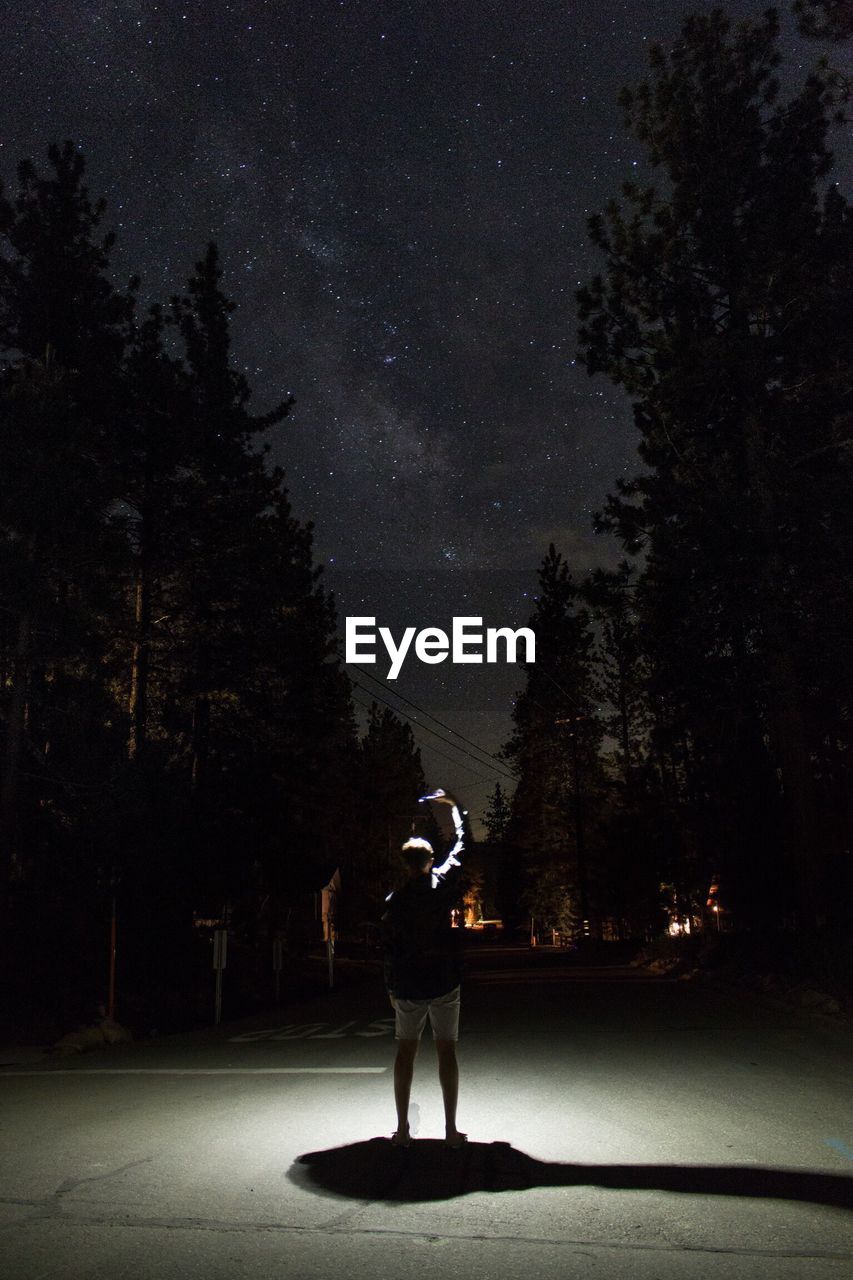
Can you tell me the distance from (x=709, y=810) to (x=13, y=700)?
57.8ft

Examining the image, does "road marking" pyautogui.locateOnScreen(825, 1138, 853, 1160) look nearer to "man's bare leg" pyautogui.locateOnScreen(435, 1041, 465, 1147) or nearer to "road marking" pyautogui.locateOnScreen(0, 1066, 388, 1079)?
"man's bare leg" pyautogui.locateOnScreen(435, 1041, 465, 1147)

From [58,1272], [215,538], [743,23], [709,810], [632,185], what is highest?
[743,23]

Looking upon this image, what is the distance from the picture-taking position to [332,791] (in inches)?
1892

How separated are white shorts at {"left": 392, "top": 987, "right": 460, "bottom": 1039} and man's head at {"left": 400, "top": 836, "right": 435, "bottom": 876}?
74 centimetres

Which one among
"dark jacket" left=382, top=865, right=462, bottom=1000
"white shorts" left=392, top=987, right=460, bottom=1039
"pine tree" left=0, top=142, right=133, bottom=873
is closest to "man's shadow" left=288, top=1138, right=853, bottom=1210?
"white shorts" left=392, top=987, right=460, bottom=1039

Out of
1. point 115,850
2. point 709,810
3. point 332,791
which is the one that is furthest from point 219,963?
point 332,791

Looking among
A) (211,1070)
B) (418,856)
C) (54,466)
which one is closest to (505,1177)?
(418,856)

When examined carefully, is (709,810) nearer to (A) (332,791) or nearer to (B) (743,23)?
(B) (743,23)

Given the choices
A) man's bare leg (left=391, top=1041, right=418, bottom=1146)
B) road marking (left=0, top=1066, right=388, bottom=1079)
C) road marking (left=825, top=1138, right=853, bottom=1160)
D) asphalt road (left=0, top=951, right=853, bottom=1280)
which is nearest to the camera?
asphalt road (left=0, top=951, right=853, bottom=1280)

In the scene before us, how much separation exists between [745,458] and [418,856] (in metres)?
17.3

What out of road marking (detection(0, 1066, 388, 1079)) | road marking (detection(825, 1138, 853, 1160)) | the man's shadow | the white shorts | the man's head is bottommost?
road marking (detection(0, 1066, 388, 1079))

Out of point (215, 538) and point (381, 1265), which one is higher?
point (215, 538)

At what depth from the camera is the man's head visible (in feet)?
21.6

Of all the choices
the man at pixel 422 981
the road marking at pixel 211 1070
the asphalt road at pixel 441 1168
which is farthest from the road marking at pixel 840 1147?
the road marking at pixel 211 1070
